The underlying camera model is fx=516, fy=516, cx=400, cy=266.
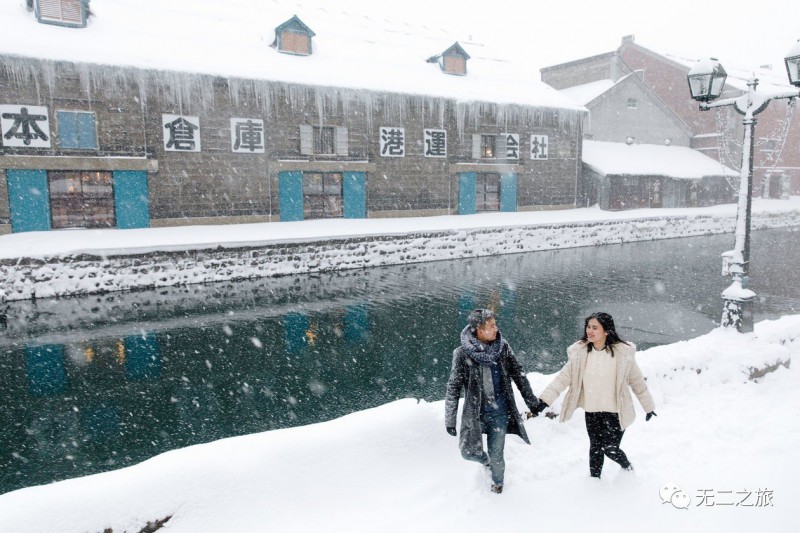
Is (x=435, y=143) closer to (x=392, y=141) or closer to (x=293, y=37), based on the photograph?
(x=392, y=141)

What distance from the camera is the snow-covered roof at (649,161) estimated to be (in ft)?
87.1

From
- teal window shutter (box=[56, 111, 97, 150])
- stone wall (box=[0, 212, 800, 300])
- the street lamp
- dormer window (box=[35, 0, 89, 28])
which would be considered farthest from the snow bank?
the street lamp

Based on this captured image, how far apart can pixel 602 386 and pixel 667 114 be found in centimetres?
3459

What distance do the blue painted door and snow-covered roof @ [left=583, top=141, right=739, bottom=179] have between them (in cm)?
2289

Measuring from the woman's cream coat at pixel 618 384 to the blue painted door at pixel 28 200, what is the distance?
16323 millimetres

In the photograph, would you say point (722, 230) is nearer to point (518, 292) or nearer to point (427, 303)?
point (518, 292)

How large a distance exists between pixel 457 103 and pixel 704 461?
61.4 ft

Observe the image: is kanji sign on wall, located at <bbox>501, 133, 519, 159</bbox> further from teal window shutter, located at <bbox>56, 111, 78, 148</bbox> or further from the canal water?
teal window shutter, located at <bbox>56, 111, 78, 148</bbox>

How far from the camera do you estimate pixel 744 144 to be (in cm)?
678

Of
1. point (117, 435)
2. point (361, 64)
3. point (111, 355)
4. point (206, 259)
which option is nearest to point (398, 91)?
point (361, 64)

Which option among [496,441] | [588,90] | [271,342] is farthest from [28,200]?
[588,90]

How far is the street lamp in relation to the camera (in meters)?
6.84

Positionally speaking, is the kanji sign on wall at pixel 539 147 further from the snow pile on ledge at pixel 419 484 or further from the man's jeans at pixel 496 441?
the man's jeans at pixel 496 441

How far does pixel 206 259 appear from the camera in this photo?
13219 millimetres
